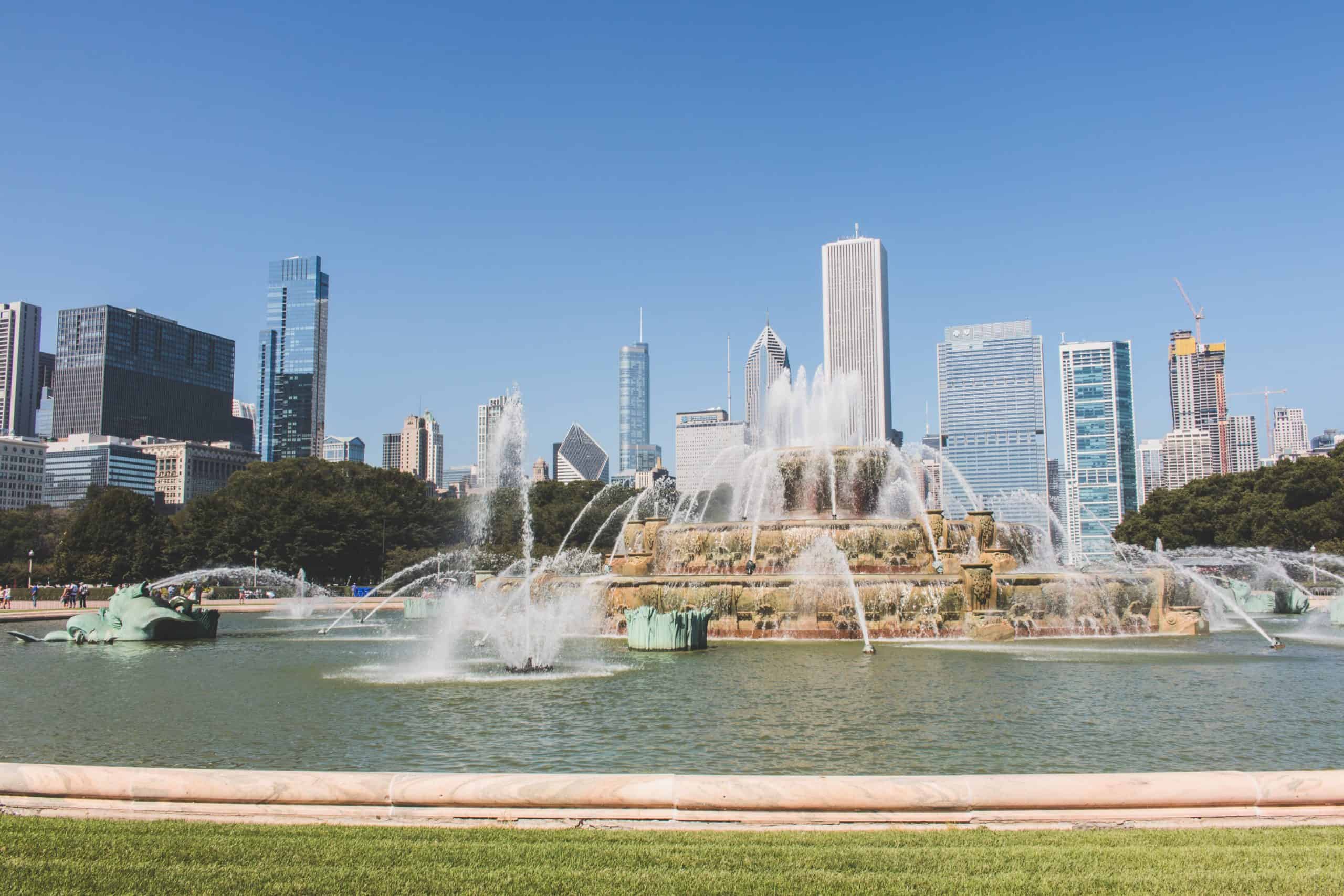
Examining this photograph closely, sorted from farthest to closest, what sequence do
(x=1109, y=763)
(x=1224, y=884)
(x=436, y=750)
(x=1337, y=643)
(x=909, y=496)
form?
(x=909, y=496) → (x=1337, y=643) → (x=436, y=750) → (x=1109, y=763) → (x=1224, y=884)

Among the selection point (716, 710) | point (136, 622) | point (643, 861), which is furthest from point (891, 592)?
point (136, 622)

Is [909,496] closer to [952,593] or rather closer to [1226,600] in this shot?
[1226,600]

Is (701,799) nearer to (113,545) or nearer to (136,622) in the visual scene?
(136,622)

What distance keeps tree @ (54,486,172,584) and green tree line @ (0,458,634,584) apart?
0.08 metres

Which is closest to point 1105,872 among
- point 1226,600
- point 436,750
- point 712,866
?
point 712,866

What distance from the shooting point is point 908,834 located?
25.4 ft

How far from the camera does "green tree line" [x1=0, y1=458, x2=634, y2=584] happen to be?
7738 cm

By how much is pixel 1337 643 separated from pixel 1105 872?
24652mm

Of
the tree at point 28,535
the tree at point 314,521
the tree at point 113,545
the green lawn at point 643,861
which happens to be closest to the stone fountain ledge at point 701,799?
the green lawn at point 643,861

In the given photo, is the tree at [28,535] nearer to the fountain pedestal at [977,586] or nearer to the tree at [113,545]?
the tree at [113,545]

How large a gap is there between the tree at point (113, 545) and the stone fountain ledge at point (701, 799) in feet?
248

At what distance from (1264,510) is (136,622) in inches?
2954

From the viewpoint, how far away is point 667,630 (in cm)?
2536

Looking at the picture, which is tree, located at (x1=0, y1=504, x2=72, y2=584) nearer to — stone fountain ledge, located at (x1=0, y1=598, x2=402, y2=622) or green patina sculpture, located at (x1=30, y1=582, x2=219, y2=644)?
stone fountain ledge, located at (x1=0, y1=598, x2=402, y2=622)
